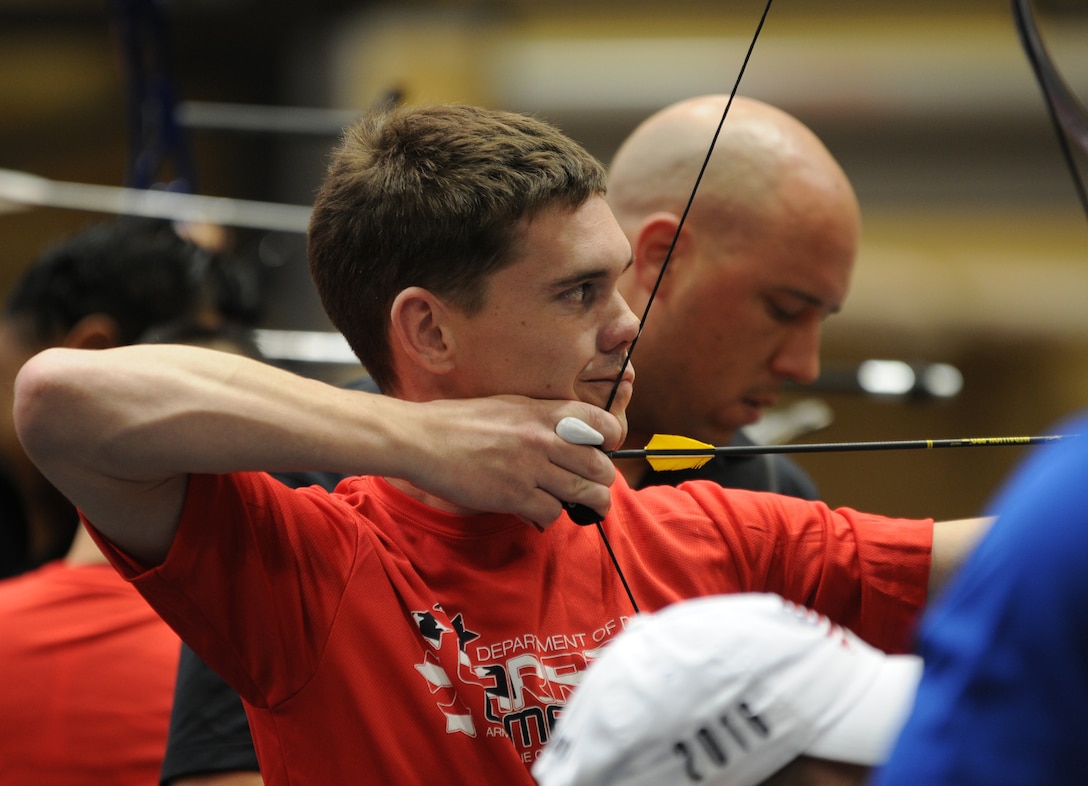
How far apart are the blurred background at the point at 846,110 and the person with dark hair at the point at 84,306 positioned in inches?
43.3

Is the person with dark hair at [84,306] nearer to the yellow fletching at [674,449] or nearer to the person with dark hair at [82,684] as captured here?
the person with dark hair at [82,684]

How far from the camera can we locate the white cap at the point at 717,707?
23.5 inches

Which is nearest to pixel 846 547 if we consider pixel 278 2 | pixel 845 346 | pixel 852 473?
pixel 852 473

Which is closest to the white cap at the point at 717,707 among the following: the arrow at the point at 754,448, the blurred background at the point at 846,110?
the arrow at the point at 754,448

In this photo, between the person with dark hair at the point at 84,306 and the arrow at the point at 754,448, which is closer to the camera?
the arrow at the point at 754,448

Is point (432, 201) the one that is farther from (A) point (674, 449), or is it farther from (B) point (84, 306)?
(B) point (84, 306)

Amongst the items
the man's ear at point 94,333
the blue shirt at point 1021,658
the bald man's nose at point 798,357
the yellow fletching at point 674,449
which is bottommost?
the man's ear at point 94,333

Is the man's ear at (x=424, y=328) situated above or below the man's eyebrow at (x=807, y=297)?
above

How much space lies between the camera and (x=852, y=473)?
244cm

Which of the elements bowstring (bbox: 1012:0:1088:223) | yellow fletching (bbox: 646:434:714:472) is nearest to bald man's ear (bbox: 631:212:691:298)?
bowstring (bbox: 1012:0:1088:223)

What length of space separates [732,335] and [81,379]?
0.98m

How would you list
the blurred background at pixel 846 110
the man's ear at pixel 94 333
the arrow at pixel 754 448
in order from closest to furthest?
the arrow at pixel 754 448 < the man's ear at pixel 94 333 < the blurred background at pixel 846 110

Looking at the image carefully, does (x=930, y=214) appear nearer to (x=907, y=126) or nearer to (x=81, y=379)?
(x=907, y=126)

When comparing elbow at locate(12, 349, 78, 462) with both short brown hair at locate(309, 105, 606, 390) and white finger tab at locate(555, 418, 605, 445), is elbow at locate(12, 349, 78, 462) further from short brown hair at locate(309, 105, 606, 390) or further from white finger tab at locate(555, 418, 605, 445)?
white finger tab at locate(555, 418, 605, 445)
